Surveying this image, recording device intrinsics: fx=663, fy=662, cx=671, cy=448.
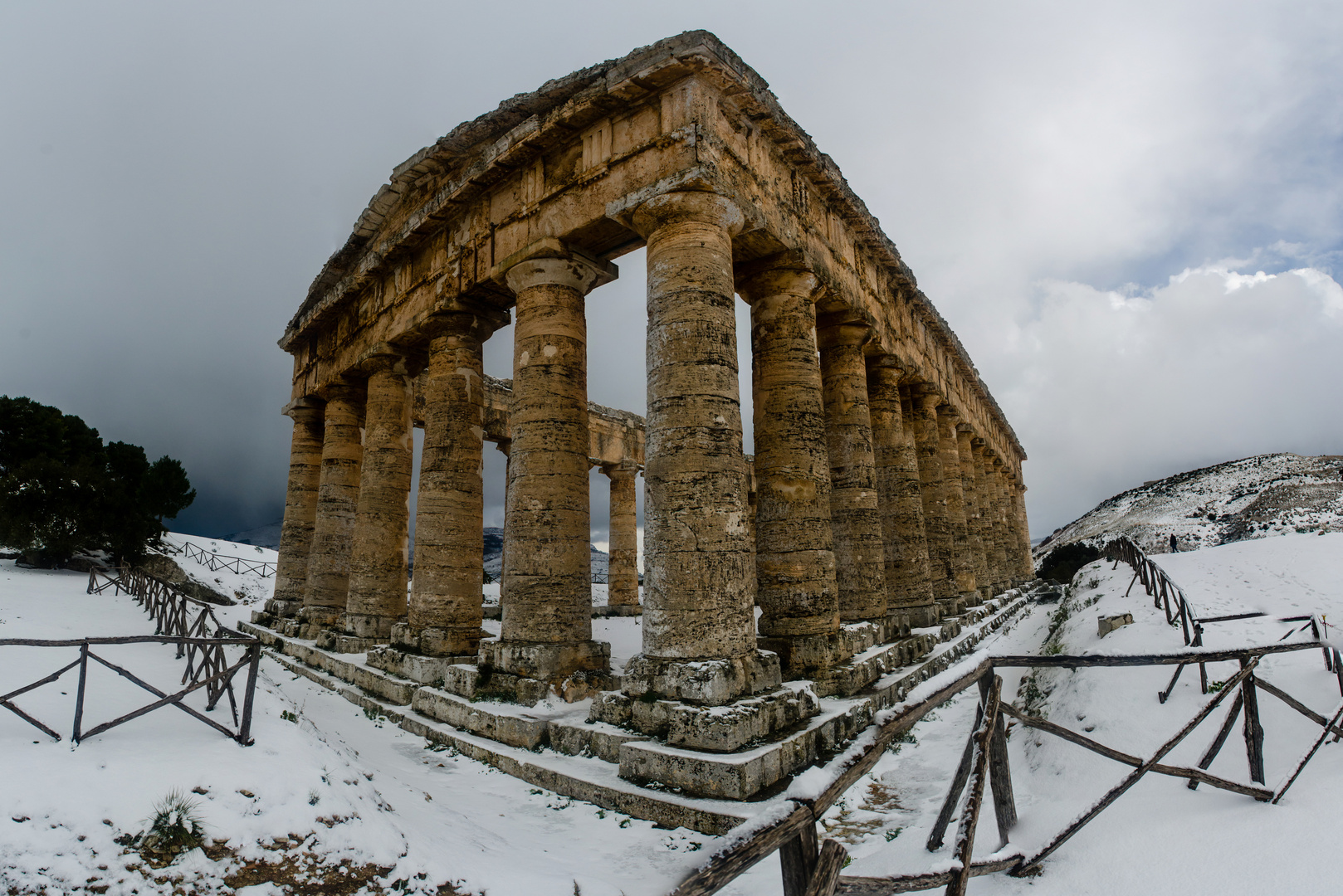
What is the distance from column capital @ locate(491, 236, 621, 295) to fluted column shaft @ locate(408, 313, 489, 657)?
235cm

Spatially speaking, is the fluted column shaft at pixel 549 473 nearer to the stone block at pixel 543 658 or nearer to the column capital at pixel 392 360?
the stone block at pixel 543 658

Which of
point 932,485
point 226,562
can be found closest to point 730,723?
point 932,485

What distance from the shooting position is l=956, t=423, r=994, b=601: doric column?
22828 mm

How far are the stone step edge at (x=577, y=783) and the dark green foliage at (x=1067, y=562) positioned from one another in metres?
35.1

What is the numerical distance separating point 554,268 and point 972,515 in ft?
→ 61.3

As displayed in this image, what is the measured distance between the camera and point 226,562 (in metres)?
32.9

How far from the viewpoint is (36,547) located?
25250 mm

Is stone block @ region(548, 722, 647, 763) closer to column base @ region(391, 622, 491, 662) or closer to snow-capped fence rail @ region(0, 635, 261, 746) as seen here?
snow-capped fence rail @ region(0, 635, 261, 746)

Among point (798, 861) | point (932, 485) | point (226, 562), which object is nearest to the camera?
point (798, 861)

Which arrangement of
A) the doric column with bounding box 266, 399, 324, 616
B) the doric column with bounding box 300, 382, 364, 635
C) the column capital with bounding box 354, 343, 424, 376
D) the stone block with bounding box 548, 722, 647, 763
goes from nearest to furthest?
the stone block with bounding box 548, 722, 647, 763
the column capital with bounding box 354, 343, 424, 376
the doric column with bounding box 300, 382, 364, 635
the doric column with bounding box 266, 399, 324, 616

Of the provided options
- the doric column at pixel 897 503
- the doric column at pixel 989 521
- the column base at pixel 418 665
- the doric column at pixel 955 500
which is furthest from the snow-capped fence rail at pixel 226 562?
the doric column at pixel 989 521

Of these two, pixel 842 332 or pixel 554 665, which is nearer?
pixel 554 665

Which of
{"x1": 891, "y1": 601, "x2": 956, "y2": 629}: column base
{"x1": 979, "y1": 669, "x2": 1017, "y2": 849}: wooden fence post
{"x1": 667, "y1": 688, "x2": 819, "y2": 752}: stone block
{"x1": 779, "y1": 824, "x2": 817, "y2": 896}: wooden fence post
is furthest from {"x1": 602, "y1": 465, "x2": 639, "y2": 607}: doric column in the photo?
{"x1": 779, "y1": 824, "x2": 817, "y2": 896}: wooden fence post

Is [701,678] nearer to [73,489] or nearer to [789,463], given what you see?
[789,463]
